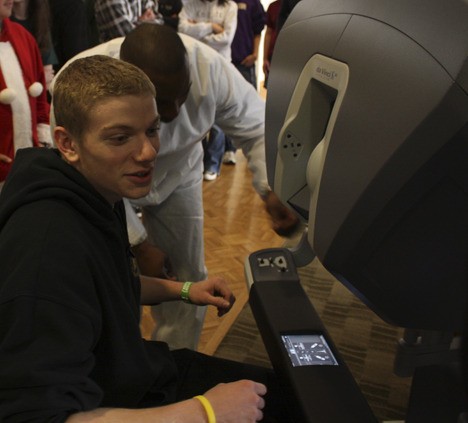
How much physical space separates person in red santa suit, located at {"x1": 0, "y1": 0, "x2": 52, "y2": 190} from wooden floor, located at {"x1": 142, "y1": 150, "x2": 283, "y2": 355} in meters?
0.86

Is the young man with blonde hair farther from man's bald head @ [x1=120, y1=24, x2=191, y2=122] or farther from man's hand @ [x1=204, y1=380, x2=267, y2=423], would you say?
man's bald head @ [x1=120, y1=24, x2=191, y2=122]

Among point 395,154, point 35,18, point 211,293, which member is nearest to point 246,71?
point 35,18

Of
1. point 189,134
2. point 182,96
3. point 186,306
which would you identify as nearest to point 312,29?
point 182,96

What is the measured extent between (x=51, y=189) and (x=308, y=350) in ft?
1.53

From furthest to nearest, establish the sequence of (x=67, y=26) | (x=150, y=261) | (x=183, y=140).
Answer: (x=67, y=26) < (x=183, y=140) < (x=150, y=261)

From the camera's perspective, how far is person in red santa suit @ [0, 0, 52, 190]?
5.33 ft

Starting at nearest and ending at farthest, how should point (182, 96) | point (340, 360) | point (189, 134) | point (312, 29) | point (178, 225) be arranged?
point (312, 29) → point (340, 360) → point (182, 96) → point (189, 134) → point (178, 225)

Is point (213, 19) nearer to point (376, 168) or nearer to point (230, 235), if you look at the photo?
point (230, 235)

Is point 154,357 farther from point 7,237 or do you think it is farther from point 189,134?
point 189,134

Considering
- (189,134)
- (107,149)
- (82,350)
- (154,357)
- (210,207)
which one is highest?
(107,149)

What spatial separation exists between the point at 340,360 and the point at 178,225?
1.00 metres

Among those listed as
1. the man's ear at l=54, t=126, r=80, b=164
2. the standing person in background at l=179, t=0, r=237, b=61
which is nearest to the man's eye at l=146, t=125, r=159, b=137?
the man's ear at l=54, t=126, r=80, b=164

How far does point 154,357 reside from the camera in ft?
3.42

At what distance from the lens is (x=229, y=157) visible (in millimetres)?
4266
